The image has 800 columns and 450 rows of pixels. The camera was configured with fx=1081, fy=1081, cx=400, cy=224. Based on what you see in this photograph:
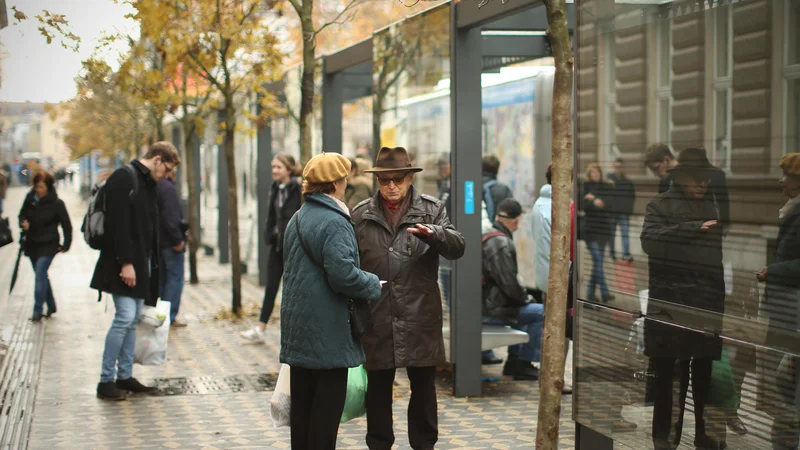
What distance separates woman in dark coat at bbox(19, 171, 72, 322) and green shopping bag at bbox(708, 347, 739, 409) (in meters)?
9.49

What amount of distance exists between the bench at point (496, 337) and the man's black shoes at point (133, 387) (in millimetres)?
2455

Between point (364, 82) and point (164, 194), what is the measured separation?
3.15 meters

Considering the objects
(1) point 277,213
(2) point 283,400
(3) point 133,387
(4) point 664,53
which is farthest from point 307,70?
(4) point 664,53

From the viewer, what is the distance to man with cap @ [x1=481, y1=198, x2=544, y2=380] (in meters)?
8.88

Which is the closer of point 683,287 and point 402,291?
point 683,287

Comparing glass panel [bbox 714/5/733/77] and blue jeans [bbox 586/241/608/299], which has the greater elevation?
glass panel [bbox 714/5/733/77]

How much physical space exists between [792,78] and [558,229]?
3.98 ft

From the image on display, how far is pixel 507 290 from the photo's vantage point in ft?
29.2

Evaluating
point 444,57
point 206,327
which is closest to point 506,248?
point 444,57

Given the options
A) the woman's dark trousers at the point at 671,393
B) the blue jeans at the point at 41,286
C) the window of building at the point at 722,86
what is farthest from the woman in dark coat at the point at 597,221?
the blue jeans at the point at 41,286

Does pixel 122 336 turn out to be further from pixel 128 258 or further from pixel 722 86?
pixel 722 86

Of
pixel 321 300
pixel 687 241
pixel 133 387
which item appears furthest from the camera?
pixel 133 387

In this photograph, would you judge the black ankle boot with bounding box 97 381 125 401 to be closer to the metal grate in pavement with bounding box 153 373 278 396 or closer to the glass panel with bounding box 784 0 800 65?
the metal grate in pavement with bounding box 153 373 278 396

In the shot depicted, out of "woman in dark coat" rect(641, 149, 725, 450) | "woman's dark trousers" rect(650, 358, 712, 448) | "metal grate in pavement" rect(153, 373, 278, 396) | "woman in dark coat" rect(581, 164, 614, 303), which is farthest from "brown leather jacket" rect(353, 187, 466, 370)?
"metal grate in pavement" rect(153, 373, 278, 396)
